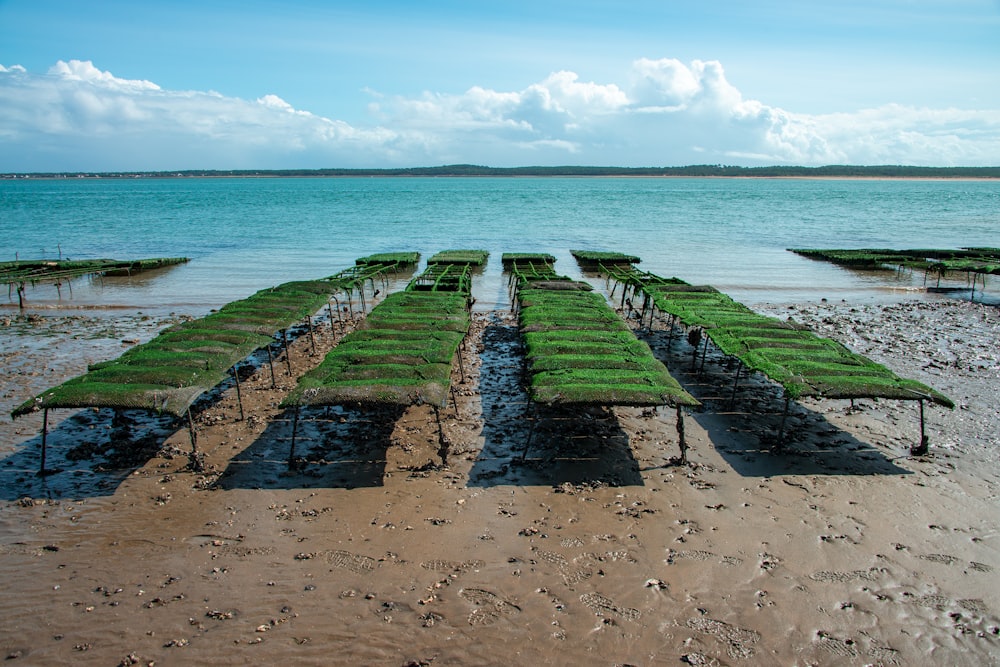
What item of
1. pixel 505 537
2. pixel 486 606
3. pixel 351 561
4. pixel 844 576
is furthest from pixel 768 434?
pixel 351 561

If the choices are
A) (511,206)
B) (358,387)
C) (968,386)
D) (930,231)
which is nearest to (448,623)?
(358,387)

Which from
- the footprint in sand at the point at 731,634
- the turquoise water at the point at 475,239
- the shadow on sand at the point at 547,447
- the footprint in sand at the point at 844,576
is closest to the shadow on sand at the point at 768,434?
the shadow on sand at the point at 547,447

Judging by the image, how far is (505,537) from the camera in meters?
9.37

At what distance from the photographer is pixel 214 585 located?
8234 millimetres

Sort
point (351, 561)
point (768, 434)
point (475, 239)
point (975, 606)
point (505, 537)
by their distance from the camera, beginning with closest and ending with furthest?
point (975, 606)
point (351, 561)
point (505, 537)
point (768, 434)
point (475, 239)

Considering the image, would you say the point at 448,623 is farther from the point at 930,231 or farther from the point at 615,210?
the point at 615,210

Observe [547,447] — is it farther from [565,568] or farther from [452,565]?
[452,565]

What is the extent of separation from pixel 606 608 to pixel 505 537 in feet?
6.51

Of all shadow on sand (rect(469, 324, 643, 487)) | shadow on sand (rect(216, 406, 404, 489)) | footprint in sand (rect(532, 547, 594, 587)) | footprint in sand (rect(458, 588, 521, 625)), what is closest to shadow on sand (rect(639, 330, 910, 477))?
shadow on sand (rect(469, 324, 643, 487))

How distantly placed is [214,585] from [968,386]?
17.6m

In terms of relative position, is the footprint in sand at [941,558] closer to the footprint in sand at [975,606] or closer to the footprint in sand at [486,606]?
the footprint in sand at [975,606]

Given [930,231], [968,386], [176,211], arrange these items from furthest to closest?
1. [176,211]
2. [930,231]
3. [968,386]

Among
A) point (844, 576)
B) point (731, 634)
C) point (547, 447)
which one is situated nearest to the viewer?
point (731, 634)

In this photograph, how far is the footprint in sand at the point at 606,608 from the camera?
7.79 metres
